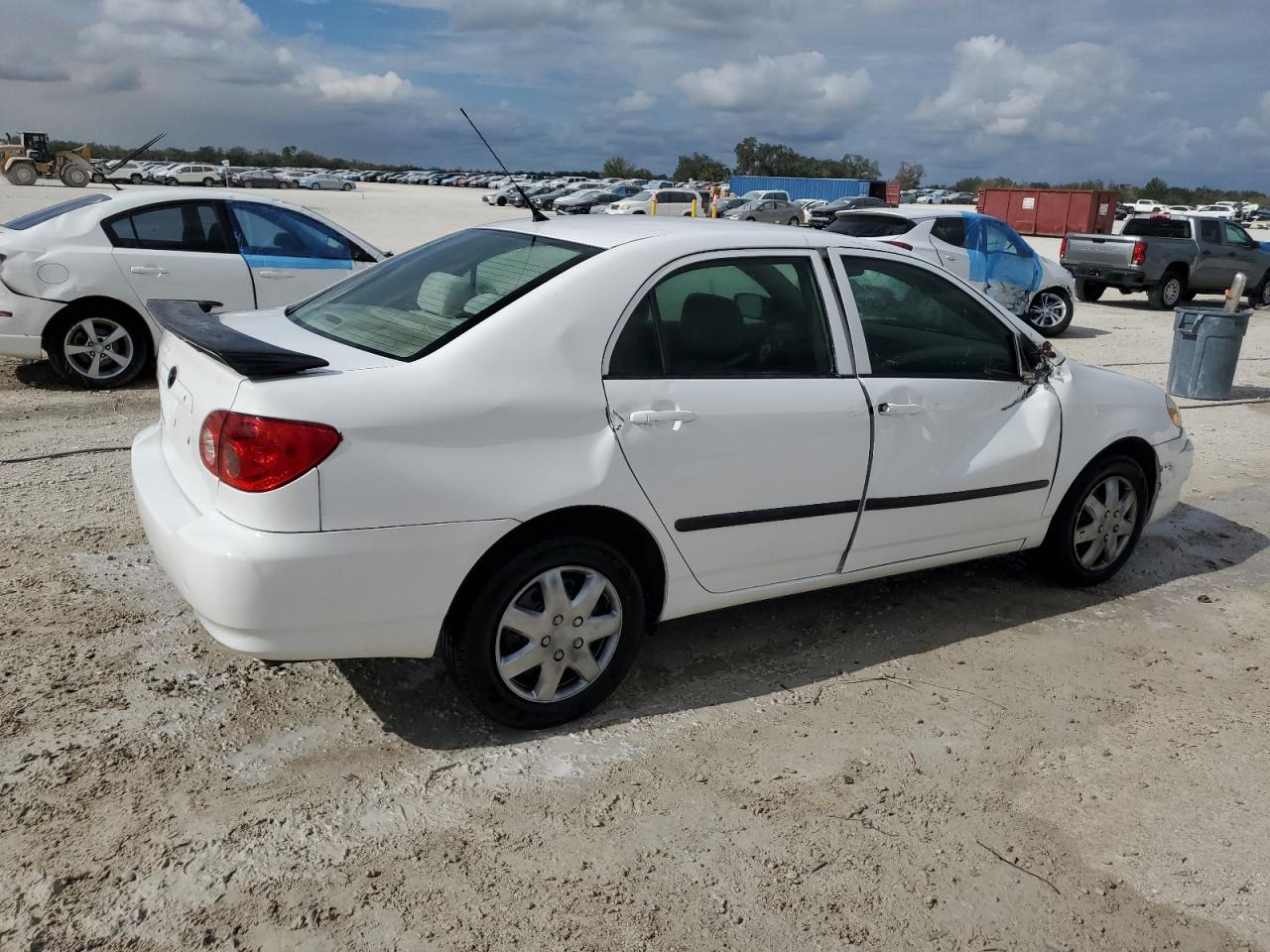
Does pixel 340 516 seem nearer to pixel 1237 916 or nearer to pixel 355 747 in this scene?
pixel 355 747

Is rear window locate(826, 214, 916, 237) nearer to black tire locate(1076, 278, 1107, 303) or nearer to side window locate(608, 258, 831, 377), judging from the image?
black tire locate(1076, 278, 1107, 303)

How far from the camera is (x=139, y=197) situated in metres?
8.04

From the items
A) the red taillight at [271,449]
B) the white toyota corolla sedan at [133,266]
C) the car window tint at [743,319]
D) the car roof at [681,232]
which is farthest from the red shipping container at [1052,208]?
the red taillight at [271,449]

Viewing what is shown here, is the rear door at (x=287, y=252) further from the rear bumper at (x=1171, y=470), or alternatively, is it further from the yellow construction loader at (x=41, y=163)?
the yellow construction loader at (x=41, y=163)

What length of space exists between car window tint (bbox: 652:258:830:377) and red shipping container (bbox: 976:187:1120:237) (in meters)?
41.8

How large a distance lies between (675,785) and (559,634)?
0.59m

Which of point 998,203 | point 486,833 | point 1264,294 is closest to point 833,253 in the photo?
point 486,833

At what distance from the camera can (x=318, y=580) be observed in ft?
9.57

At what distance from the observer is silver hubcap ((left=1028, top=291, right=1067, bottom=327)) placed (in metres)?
14.5

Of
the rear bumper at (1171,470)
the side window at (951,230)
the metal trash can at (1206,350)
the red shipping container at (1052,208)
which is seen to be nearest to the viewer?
the rear bumper at (1171,470)

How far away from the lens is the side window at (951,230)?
13.2 metres

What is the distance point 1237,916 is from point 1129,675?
4.84 ft

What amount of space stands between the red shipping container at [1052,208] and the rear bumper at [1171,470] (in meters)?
40.1

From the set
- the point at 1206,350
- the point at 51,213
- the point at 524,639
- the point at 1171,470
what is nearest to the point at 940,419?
the point at 1171,470
